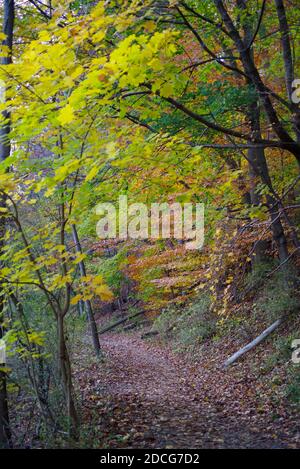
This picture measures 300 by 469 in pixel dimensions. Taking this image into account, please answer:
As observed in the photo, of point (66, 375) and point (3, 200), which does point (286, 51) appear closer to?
point (3, 200)

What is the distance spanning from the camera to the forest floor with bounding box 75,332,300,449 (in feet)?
18.5

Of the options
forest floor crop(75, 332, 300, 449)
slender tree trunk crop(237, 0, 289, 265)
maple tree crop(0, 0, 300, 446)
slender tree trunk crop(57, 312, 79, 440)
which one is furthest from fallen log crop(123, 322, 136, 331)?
slender tree trunk crop(57, 312, 79, 440)

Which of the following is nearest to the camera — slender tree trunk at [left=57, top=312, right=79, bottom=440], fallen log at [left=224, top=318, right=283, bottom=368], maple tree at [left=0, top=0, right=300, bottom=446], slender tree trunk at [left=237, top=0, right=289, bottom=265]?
maple tree at [left=0, top=0, right=300, bottom=446]

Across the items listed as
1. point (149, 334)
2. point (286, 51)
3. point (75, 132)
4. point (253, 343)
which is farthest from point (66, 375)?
point (149, 334)

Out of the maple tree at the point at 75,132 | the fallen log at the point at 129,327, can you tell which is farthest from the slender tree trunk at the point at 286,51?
the fallen log at the point at 129,327

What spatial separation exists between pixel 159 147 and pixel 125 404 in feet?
14.9

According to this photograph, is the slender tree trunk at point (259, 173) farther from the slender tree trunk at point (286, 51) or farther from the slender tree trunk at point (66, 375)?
the slender tree trunk at point (66, 375)

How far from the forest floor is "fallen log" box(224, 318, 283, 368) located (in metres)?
0.35

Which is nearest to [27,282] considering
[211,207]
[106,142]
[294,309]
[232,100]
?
[106,142]

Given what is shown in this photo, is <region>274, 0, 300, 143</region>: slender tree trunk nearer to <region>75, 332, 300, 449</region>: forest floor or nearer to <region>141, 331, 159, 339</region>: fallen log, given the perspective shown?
<region>75, 332, 300, 449</region>: forest floor

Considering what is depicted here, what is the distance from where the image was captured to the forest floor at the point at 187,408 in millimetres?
Result: 5645

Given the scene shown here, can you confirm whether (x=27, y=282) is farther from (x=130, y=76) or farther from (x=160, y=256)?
(x=160, y=256)

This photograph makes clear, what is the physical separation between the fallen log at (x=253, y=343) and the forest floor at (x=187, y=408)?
35 centimetres
